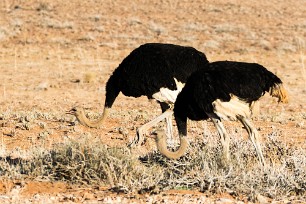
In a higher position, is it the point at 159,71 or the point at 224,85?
the point at 159,71

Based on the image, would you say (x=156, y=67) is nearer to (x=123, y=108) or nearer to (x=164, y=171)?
(x=164, y=171)

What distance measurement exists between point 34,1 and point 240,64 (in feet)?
93.5

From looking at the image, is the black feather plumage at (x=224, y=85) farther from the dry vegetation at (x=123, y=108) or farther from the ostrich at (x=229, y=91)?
the dry vegetation at (x=123, y=108)

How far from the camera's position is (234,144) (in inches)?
308

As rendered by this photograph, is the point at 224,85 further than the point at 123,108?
No

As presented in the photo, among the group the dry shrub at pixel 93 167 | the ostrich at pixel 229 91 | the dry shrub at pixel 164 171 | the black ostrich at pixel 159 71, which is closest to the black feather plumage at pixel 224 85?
the ostrich at pixel 229 91

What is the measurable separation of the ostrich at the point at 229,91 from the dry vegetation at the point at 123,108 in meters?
0.50

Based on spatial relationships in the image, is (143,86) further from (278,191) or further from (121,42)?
(121,42)

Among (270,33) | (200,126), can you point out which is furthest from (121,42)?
(200,126)

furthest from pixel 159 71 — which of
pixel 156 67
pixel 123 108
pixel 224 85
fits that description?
pixel 123 108

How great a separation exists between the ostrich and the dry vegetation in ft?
1.65

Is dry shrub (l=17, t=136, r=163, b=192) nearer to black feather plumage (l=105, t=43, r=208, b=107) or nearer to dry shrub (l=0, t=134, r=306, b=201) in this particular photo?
dry shrub (l=0, t=134, r=306, b=201)

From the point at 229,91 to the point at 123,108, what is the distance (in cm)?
717

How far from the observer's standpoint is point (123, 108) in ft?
45.3
